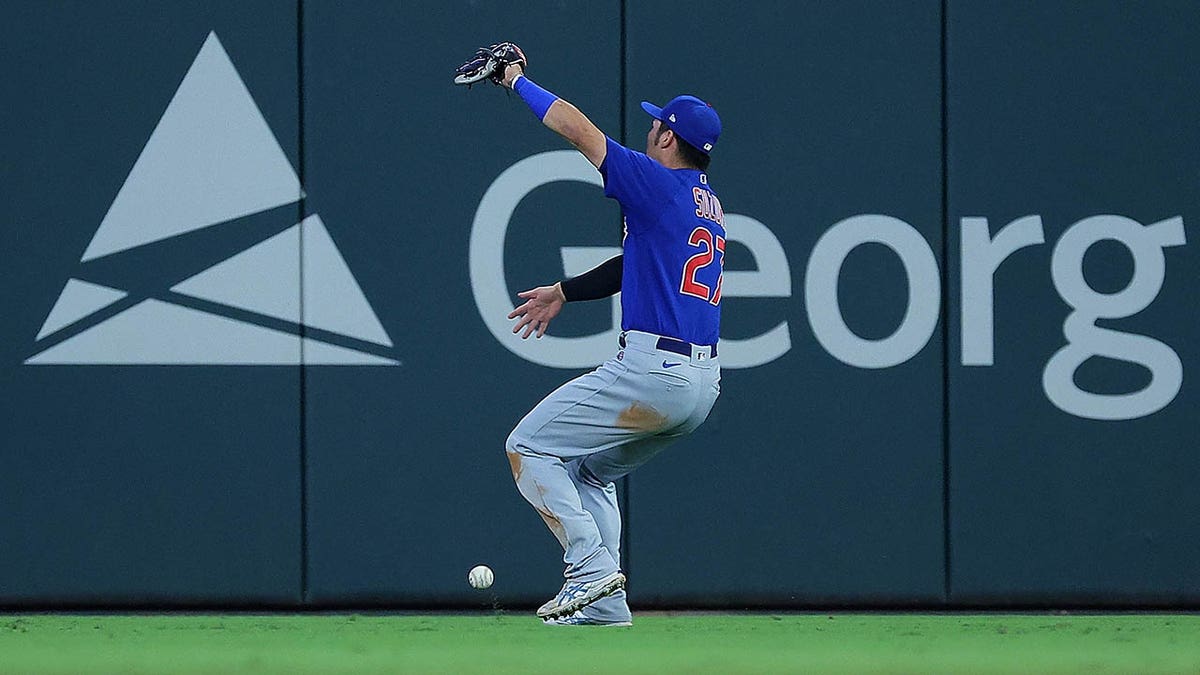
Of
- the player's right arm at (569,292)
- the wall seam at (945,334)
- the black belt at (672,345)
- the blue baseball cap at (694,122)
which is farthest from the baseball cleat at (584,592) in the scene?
the wall seam at (945,334)

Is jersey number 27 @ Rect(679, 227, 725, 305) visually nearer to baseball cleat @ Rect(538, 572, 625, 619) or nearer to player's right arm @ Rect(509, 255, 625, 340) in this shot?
player's right arm @ Rect(509, 255, 625, 340)

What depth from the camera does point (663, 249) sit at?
5.89m

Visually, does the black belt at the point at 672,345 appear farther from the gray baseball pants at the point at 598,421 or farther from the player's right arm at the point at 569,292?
the player's right arm at the point at 569,292

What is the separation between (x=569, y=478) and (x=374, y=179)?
2.01 meters

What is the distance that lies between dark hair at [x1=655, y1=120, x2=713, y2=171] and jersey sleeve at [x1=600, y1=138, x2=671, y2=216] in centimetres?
22

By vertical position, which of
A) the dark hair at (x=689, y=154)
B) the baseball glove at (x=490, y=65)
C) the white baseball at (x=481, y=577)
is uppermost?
the baseball glove at (x=490, y=65)

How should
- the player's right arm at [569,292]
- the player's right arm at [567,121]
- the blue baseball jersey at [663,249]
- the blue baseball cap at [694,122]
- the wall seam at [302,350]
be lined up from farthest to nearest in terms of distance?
1. the wall seam at [302,350]
2. the player's right arm at [569,292]
3. the blue baseball cap at [694,122]
4. the blue baseball jersey at [663,249]
5. the player's right arm at [567,121]

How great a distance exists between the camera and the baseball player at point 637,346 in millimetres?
5859

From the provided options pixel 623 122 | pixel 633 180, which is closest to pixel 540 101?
pixel 633 180

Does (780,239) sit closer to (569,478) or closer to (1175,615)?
(569,478)

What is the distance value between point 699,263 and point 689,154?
1.38 ft

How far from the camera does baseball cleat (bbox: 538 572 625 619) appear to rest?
5.86m

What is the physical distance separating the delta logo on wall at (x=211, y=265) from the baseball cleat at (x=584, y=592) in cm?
191

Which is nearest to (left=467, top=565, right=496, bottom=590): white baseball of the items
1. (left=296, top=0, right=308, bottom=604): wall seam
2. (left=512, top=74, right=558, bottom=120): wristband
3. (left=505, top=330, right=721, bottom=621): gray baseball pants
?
(left=296, top=0, right=308, bottom=604): wall seam
